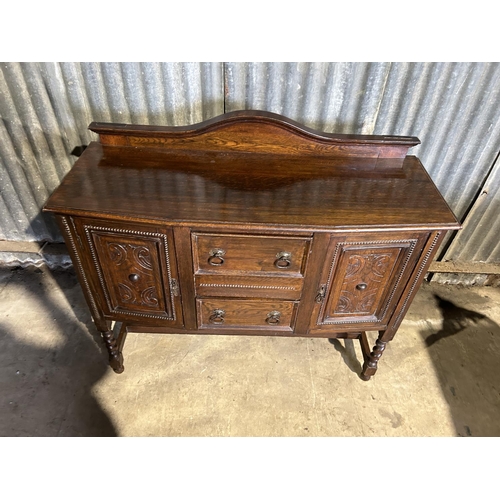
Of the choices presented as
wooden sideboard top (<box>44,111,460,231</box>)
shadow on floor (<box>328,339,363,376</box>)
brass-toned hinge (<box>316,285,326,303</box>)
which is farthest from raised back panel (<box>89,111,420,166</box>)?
shadow on floor (<box>328,339,363,376</box>)

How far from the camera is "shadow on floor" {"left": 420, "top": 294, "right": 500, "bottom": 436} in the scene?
2127mm

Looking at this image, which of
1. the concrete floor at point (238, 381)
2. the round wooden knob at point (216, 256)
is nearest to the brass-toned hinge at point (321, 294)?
the round wooden knob at point (216, 256)

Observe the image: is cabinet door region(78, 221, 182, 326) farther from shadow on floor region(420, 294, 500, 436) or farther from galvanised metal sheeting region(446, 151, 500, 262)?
galvanised metal sheeting region(446, 151, 500, 262)

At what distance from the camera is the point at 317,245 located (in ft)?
4.97

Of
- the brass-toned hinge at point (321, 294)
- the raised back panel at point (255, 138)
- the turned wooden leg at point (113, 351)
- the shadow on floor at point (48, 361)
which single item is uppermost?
the raised back panel at point (255, 138)

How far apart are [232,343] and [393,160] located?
148 centimetres

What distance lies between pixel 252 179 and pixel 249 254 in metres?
0.35

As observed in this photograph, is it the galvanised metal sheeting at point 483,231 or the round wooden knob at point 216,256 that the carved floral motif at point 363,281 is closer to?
the round wooden knob at point 216,256

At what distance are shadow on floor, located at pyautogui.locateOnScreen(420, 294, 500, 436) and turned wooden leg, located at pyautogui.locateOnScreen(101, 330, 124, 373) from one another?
1980 mm

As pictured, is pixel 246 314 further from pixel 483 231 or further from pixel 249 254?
pixel 483 231

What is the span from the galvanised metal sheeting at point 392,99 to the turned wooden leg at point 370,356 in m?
1.15

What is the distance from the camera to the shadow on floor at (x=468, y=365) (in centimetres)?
213

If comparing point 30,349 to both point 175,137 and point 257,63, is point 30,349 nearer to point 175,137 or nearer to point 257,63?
point 175,137

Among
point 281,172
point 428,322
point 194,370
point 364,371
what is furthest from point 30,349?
point 428,322
